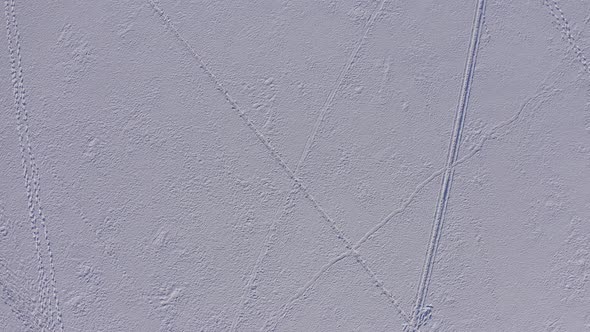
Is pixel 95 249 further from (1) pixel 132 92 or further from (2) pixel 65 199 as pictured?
(1) pixel 132 92

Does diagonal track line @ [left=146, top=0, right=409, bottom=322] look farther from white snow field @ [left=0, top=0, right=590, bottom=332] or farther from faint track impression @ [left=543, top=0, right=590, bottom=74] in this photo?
faint track impression @ [left=543, top=0, right=590, bottom=74]

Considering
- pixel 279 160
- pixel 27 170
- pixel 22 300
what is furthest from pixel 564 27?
pixel 22 300

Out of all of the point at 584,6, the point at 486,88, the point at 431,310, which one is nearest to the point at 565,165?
the point at 486,88

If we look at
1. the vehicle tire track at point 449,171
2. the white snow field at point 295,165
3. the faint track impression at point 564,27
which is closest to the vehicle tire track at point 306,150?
the white snow field at point 295,165

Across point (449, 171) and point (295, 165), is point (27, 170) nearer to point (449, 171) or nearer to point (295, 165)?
point (295, 165)

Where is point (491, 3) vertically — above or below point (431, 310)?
above

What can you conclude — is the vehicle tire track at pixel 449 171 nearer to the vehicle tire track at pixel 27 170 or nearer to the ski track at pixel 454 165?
the ski track at pixel 454 165

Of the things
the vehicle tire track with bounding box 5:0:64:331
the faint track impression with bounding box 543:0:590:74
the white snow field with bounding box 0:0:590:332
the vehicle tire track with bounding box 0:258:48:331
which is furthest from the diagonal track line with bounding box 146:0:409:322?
the faint track impression with bounding box 543:0:590:74
